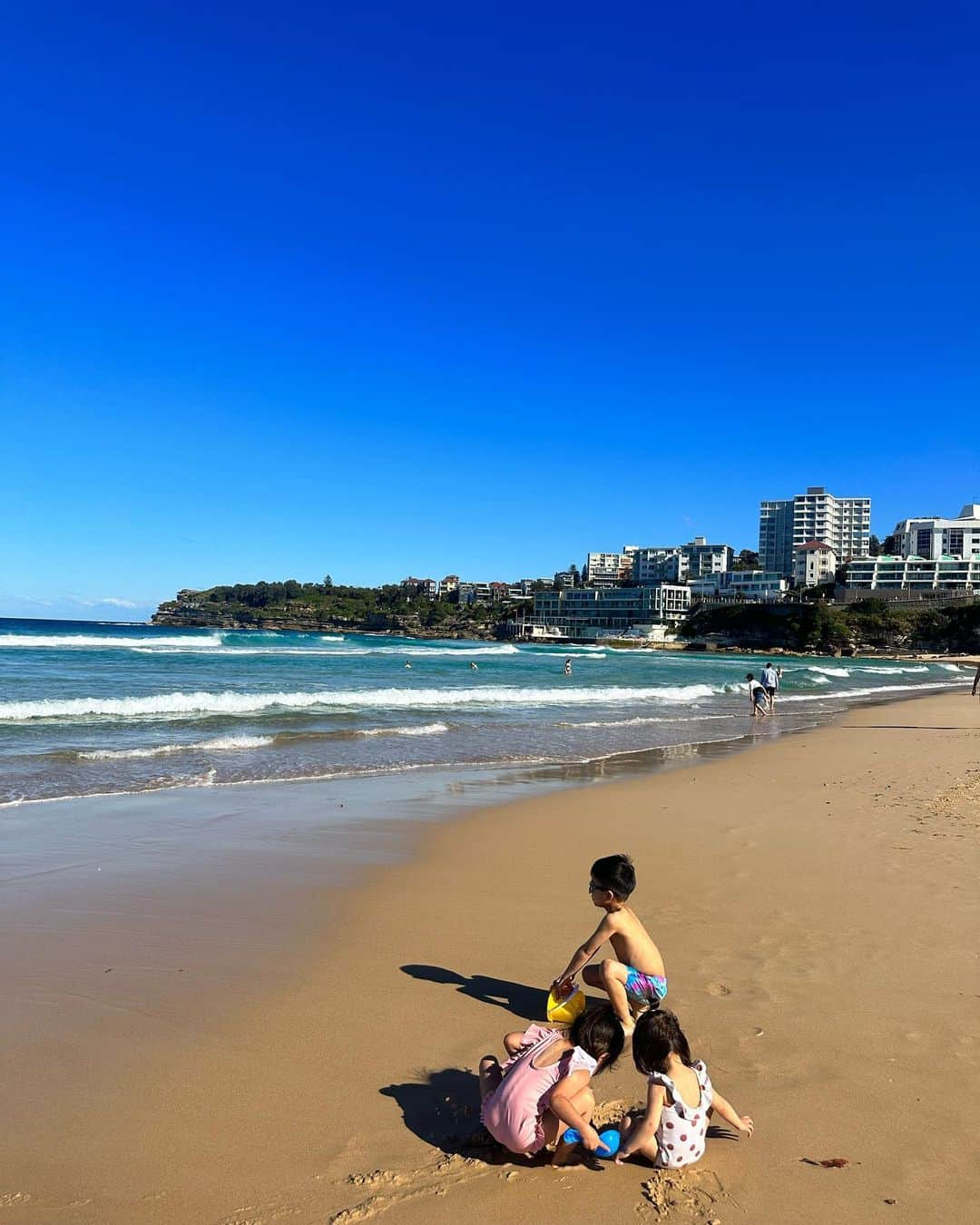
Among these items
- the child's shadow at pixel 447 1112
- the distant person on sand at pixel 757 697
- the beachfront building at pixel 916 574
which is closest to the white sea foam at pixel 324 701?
the distant person on sand at pixel 757 697

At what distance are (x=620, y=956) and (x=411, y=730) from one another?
547 inches

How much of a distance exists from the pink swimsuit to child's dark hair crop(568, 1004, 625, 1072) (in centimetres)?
7

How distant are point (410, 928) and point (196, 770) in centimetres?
738

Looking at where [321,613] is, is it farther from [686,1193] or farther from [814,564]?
[686,1193]

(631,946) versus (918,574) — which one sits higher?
(918,574)

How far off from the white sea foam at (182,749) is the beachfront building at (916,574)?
13654 centimetres

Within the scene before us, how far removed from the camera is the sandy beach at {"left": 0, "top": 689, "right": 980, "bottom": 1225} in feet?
9.72

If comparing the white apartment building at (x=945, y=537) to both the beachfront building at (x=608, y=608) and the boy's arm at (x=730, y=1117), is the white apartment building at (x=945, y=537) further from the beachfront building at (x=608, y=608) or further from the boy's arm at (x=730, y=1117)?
the boy's arm at (x=730, y=1117)

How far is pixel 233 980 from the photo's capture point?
4.73 meters

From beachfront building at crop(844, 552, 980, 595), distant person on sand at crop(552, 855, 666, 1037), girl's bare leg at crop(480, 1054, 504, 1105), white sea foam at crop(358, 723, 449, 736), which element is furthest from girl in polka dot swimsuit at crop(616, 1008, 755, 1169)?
beachfront building at crop(844, 552, 980, 595)

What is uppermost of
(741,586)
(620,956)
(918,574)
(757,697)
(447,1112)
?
(918,574)

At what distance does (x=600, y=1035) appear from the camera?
3.43 m

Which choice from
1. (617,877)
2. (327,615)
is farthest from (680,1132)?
(327,615)

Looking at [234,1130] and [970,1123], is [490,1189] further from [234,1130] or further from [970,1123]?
[970,1123]
